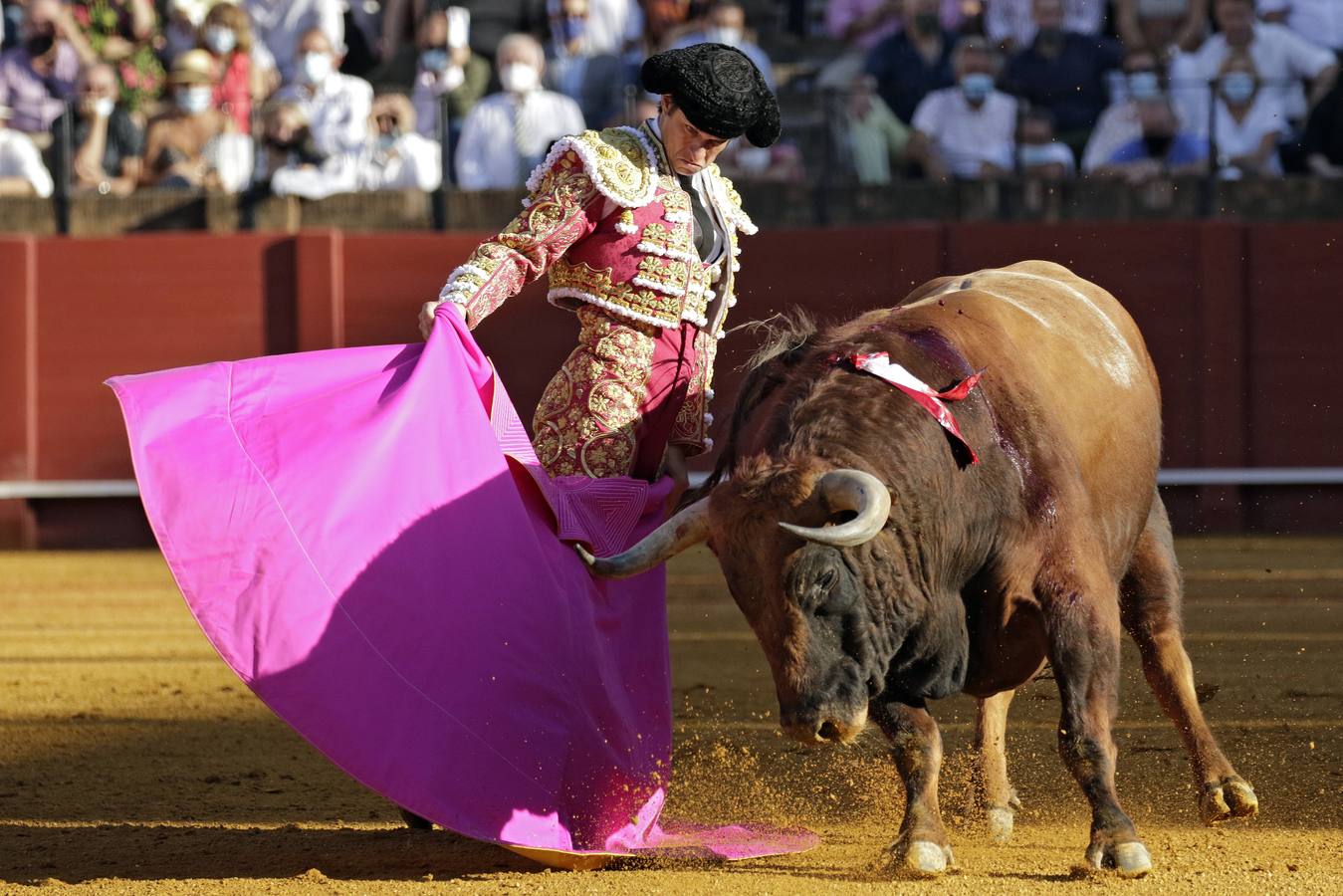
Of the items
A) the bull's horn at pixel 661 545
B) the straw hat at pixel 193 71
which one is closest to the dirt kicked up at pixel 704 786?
the bull's horn at pixel 661 545

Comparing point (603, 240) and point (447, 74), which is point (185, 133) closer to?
point (447, 74)

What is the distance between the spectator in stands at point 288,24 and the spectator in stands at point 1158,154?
3760mm

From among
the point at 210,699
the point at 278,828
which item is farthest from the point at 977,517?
the point at 210,699

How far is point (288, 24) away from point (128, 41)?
0.85 m

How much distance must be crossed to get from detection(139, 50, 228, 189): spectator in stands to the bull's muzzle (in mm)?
6827

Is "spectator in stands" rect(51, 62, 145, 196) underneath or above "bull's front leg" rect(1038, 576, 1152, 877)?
above

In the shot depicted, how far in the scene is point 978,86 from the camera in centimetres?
792

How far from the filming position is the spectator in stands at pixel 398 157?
851 cm

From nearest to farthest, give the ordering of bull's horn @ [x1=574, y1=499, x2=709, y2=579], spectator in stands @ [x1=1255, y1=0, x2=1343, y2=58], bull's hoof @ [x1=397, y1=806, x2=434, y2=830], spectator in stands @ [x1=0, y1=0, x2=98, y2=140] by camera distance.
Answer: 1. bull's horn @ [x1=574, y1=499, x2=709, y2=579]
2. bull's hoof @ [x1=397, y1=806, x2=434, y2=830]
3. spectator in stands @ [x1=1255, y1=0, x2=1343, y2=58]
4. spectator in stands @ [x1=0, y1=0, x2=98, y2=140]

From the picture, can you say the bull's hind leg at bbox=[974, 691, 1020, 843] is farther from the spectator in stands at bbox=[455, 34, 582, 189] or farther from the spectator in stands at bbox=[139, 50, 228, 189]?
the spectator in stands at bbox=[139, 50, 228, 189]

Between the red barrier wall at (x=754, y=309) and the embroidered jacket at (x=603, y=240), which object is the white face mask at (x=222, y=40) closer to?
the red barrier wall at (x=754, y=309)

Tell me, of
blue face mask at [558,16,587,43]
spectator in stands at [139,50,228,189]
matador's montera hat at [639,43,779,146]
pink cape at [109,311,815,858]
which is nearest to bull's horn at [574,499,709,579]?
pink cape at [109,311,815,858]

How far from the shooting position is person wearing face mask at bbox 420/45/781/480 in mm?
3031

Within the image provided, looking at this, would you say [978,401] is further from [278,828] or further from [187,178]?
[187,178]
